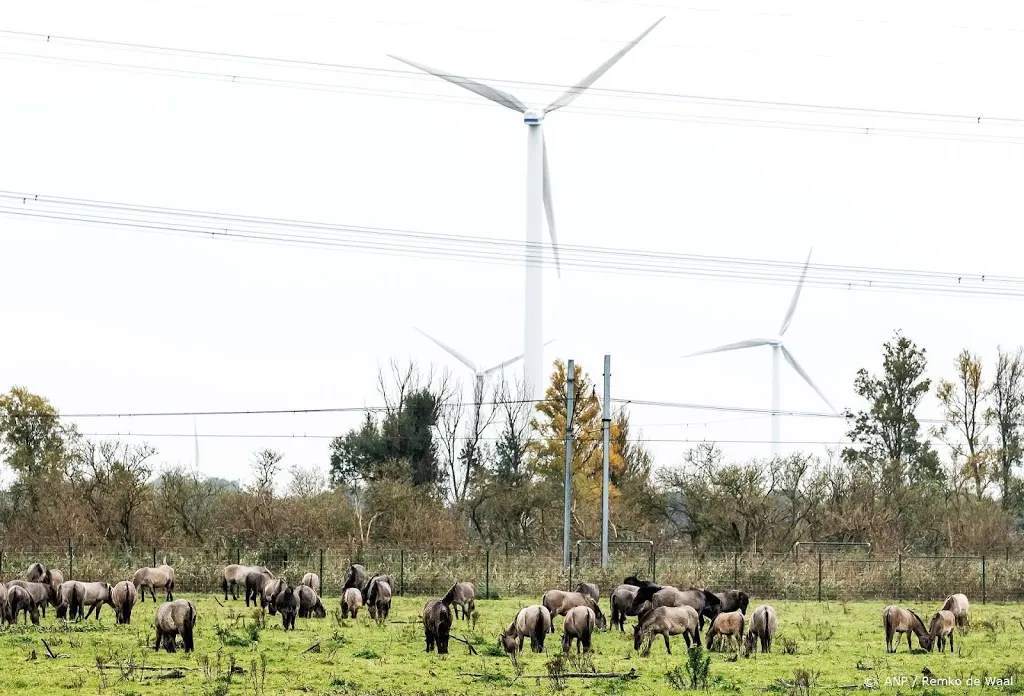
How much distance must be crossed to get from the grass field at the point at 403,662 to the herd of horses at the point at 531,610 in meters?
0.42

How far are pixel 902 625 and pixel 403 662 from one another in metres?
10.5

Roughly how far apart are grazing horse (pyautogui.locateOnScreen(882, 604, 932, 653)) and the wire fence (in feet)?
54.5

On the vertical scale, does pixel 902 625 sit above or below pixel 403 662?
above

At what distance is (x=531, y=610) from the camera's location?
2719 cm

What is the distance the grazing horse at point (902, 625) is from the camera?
2798cm

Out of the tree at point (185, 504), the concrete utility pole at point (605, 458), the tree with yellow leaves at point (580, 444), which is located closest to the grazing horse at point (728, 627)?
the concrete utility pole at point (605, 458)

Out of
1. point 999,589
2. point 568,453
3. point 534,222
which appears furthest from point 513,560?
point 534,222

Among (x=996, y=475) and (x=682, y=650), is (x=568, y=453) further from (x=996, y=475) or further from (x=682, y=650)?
(x=996, y=475)

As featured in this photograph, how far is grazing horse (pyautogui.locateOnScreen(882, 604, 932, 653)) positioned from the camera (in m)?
Answer: 28.0

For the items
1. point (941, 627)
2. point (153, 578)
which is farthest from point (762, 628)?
point (153, 578)

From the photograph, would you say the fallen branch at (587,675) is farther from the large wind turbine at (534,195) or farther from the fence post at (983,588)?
the large wind turbine at (534,195)

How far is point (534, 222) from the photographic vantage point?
69.0 m

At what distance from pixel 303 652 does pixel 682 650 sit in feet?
25.1

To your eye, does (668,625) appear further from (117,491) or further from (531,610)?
(117,491)
